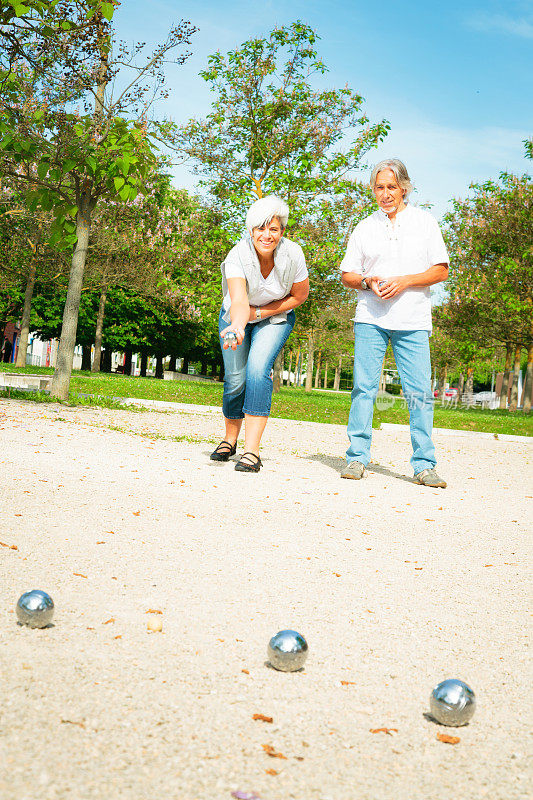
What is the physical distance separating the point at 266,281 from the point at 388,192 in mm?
1287

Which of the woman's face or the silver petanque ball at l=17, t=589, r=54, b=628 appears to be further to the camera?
the woman's face

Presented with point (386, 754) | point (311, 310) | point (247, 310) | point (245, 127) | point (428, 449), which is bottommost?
point (386, 754)

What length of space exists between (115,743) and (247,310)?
4.23 m

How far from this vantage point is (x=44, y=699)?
5.88 ft

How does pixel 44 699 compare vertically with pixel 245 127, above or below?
below

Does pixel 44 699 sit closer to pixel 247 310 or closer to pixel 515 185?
pixel 247 310

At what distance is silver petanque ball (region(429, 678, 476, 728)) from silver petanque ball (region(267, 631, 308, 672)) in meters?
0.41

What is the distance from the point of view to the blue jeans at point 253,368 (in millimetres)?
5859

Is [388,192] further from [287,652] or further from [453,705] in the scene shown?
[453,705]

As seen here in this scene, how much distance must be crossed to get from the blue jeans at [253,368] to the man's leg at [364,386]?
0.66m

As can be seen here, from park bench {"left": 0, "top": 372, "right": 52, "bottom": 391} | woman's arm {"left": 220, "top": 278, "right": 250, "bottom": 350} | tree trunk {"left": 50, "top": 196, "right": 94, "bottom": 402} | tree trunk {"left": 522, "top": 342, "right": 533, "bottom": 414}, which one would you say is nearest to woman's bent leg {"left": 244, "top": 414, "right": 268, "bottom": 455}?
woman's arm {"left": 220, "top": 278, "right": 250, "bottom": 350}

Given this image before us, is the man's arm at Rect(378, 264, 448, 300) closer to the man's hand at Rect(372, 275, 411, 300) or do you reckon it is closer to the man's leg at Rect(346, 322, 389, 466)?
the man's hand at Rect(372, 275, 411, 300)

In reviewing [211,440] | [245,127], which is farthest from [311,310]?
[211,440]

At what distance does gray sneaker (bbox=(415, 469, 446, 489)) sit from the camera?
19.6 feet
